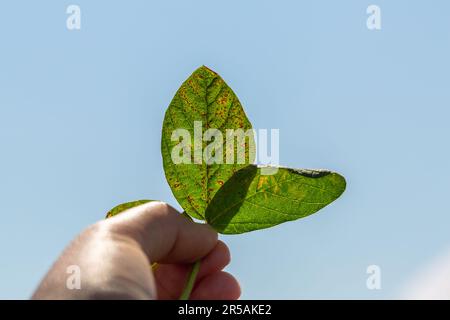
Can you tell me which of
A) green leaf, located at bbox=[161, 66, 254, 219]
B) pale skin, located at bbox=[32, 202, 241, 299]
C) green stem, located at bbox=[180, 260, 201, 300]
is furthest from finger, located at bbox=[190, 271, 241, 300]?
green leaf, located at bbox=[161, 66, 254, 219]

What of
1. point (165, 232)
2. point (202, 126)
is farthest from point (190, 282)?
point (202, 126)

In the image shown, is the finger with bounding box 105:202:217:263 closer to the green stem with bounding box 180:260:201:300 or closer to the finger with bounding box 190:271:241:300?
the green stem with bounding box 180:260:201:300

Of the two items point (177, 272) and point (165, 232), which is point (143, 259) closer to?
point (165, 232)

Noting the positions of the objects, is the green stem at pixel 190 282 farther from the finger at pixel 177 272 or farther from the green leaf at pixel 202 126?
the green leaf at pixel 202 126

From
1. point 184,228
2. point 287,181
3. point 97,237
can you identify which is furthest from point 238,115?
point 97,237

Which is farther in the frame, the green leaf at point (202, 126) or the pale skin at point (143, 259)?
the green leaf at point (202, 126)

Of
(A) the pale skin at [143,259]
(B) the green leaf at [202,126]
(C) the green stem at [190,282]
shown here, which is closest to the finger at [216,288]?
(A) the pale skin at [143,259]
